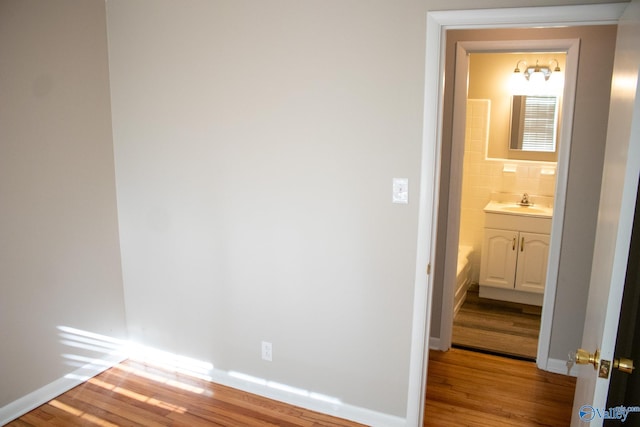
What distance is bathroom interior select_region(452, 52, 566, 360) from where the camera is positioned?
4.26 metres

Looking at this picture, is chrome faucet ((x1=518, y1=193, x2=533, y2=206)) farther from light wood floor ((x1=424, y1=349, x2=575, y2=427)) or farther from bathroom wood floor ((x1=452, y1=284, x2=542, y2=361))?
light wood floor ((x1=424, y1=349, x2=575, y2=427))

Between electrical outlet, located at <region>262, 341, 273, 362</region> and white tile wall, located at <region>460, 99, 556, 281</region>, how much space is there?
8.82 ft

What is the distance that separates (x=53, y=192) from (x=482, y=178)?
12.3ft

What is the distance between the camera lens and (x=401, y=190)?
227 centimetres

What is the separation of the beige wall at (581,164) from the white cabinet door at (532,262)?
1192mm

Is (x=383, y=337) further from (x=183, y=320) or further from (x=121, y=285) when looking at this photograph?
(x=121, y=285)

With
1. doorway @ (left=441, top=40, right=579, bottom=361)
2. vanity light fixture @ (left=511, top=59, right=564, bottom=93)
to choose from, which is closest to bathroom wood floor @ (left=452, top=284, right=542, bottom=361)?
doorway @ (left=441, top=40, right=579, bottom=361)

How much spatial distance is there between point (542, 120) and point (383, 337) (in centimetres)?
310

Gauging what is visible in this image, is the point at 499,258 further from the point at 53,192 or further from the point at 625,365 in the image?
the point at 53,192

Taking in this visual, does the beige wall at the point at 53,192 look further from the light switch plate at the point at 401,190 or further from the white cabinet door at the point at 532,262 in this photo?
the white cabinet door at the point at 532,262

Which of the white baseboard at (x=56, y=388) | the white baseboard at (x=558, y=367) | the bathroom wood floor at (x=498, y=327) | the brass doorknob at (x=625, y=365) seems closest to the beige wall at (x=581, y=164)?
the white baseboard at (x=558, y=367)

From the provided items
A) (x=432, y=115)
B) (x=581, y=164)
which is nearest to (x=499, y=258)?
(x=581, y=164)

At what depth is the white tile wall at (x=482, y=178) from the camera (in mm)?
4586

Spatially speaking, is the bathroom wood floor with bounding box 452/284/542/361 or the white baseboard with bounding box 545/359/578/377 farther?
the bathroom wood floor with bounding box 452/284/542/361
